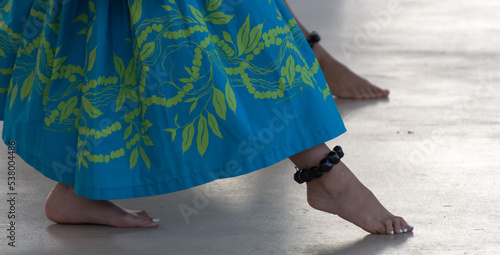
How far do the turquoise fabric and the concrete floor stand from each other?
110mm

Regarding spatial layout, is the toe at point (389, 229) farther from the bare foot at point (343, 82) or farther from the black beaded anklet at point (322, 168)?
the bare foot at point (343, 82)

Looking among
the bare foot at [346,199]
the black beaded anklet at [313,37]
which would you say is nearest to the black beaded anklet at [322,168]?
the bare foot at [346,199]

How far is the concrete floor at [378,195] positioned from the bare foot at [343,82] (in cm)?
5

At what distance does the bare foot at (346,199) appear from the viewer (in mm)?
1410

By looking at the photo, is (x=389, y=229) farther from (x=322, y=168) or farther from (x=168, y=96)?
(x=168, y=96)

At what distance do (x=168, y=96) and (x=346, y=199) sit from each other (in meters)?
0.36

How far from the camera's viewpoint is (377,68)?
2.89 meters

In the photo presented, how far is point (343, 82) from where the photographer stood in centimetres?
249

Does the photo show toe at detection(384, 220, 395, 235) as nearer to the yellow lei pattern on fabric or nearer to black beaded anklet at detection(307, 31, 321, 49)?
the yellow lei pattern on fabric

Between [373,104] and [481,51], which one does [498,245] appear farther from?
[481,51]

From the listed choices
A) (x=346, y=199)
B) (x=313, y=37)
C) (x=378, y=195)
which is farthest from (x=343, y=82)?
(x=346, y=199)

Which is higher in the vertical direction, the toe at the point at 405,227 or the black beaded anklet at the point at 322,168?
the black beaded anklet at the point at 322,168

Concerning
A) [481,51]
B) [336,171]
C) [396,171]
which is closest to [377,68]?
[481,51]

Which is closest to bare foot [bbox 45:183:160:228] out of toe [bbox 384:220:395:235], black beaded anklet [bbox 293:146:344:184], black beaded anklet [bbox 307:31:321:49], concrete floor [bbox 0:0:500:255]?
concrete floor [bbox 0:0:500:255]
